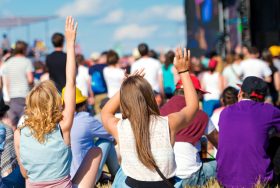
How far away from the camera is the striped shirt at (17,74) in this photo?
341 inches

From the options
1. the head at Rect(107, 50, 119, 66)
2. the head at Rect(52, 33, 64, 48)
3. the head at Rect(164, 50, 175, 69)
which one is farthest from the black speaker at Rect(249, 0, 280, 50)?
the head at Rect(52, 33, 64, 48)

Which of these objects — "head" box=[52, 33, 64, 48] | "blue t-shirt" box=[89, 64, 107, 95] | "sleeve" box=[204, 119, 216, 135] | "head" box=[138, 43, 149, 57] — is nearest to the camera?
"sleeve" box=[204, 119, 216, 135]

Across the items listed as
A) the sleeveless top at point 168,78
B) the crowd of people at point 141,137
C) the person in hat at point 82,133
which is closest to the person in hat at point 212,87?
the sleeveless top at point 168,78

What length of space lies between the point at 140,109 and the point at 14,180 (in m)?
1.59

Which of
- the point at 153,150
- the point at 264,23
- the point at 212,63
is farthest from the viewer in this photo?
the point at 264,23

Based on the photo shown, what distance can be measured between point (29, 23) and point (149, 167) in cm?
3357

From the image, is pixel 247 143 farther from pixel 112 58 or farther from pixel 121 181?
pixel 112 58

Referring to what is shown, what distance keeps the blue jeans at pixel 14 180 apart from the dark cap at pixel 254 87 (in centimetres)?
198

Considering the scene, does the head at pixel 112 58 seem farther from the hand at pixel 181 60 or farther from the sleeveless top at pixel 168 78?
the hand at pixel 181 60

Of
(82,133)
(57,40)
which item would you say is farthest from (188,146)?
(57,40)

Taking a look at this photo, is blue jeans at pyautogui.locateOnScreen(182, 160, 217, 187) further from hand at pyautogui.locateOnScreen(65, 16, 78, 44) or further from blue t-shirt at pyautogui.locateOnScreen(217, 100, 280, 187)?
hand at pyautogui.locateOnScreen(65, 16, 78, 44)

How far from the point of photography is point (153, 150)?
400cm

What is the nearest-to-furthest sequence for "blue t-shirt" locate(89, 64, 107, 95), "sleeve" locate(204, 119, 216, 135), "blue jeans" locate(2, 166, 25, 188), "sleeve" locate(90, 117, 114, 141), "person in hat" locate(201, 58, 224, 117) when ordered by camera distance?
"blue jeans" locate(2, 166, 25, 188), "sleeve" locate(204, 119, 216, 135), "sleeve" locate(90, 117, 114, 141), "blue t-shirt" locate(89, 64, 107, 95), "person in hat" locate(201, 58, 224, 117)

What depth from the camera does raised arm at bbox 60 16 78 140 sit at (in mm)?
4414
